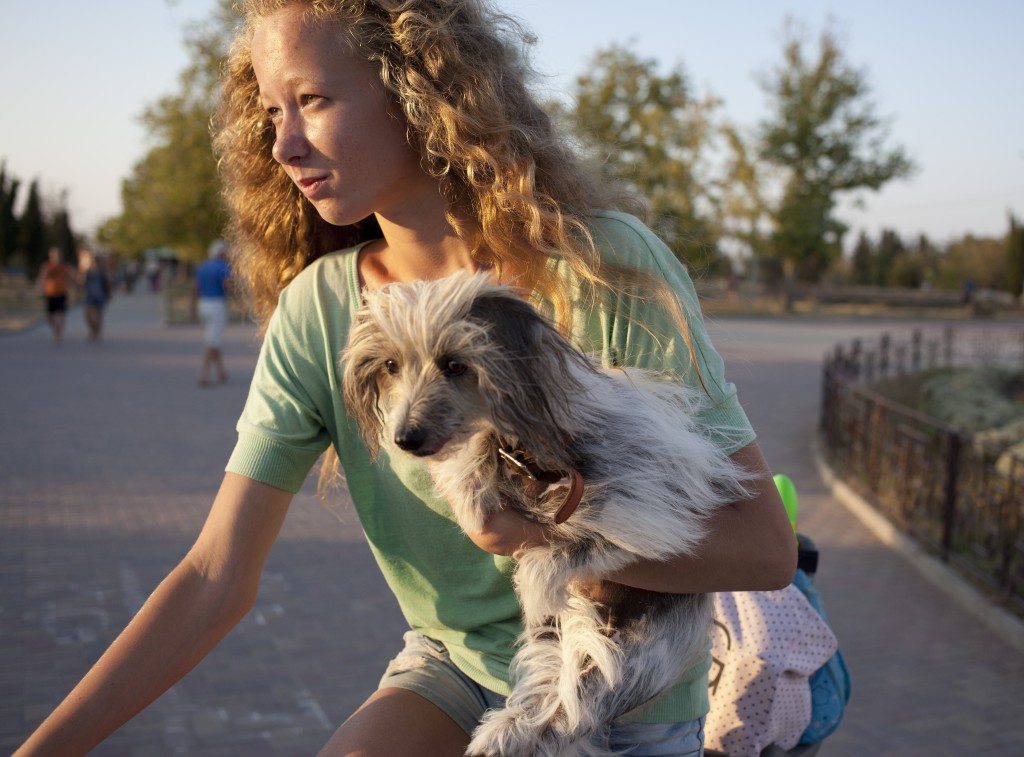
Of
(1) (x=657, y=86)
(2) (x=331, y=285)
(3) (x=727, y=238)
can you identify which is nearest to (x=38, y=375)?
(2) (x=331, y=285)

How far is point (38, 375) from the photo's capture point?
18562 millimetres

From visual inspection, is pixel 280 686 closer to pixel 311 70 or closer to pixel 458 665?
pixel 458 665

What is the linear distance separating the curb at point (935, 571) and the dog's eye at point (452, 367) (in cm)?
649

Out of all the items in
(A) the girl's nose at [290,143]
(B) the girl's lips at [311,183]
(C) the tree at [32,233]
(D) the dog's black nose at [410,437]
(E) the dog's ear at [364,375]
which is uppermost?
(C) the tree at [32,233]

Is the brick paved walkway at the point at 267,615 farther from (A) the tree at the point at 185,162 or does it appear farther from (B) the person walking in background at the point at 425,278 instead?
(A) the tree at the point at 185,162

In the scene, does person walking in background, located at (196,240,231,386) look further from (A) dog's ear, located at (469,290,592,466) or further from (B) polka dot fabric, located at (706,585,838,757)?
(A) dog's ear, located at (469,290,592,466)

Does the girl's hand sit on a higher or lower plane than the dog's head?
lower

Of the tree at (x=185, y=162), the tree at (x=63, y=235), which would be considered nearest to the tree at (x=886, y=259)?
the tree at (x=185, y=162)

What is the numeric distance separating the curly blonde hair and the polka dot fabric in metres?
1.06

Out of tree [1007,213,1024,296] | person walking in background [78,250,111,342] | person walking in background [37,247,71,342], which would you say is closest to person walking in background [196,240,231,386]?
person walking in background [78,250,111,342]

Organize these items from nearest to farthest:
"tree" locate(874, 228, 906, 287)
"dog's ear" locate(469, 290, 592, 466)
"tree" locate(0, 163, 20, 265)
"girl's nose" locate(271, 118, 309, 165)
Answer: "dog's ear" locate(469, 290, 592, 466) < "girl's nose" locate(271, 118, 309, 165) < "tree" locate(0, 163, 20, 265) < "tree" locate(874, 228, 906, 287)

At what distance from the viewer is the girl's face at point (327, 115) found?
90.5 inches

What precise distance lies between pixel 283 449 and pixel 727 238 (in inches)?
1889

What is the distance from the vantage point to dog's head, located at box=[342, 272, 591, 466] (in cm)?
180
